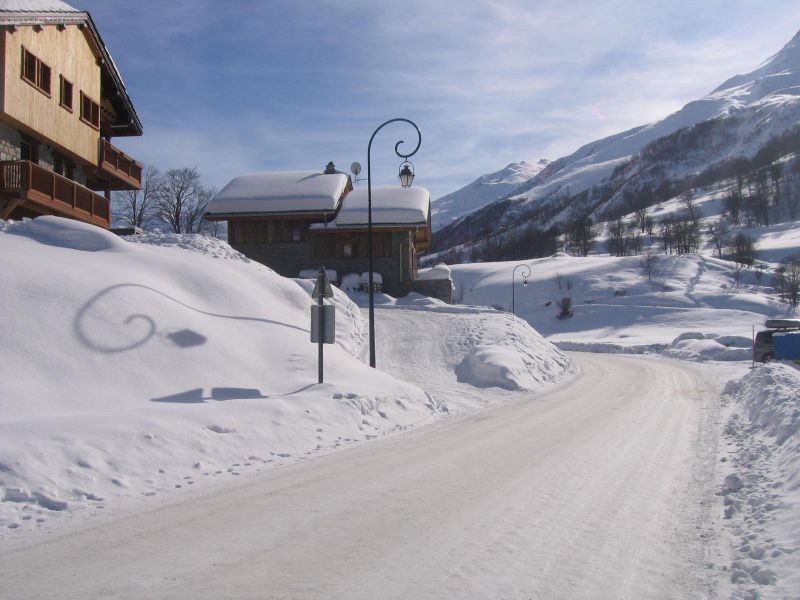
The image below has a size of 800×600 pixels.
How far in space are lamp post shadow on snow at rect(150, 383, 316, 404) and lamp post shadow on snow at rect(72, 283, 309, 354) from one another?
1.49 metres

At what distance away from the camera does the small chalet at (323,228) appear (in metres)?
39.5

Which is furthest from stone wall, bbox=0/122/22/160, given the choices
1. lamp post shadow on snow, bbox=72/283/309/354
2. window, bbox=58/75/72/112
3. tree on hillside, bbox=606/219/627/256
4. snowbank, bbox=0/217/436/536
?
tree on hillside, bbox=606/219/627/256

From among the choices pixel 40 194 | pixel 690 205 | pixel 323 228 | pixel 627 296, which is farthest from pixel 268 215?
pixel 690 205

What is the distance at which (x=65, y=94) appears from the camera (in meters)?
24.2

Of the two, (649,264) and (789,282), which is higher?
(649,264)

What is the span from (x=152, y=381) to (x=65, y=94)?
56.5 feet

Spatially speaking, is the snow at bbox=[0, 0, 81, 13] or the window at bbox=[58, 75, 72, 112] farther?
the window at bbox=[58, 75, 72, 112]

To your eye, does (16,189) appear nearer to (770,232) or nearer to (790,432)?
(790,432)

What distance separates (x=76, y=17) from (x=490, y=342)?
60.9 ft

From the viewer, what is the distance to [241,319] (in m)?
16.0

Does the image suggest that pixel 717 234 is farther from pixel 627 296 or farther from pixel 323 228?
pixel 323 228

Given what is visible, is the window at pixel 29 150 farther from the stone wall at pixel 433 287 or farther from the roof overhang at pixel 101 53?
the stone wall at pixel 433 287

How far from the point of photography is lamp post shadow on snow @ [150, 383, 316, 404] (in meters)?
11.1

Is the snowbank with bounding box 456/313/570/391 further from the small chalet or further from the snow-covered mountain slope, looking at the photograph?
the snow-covered mountain slope
